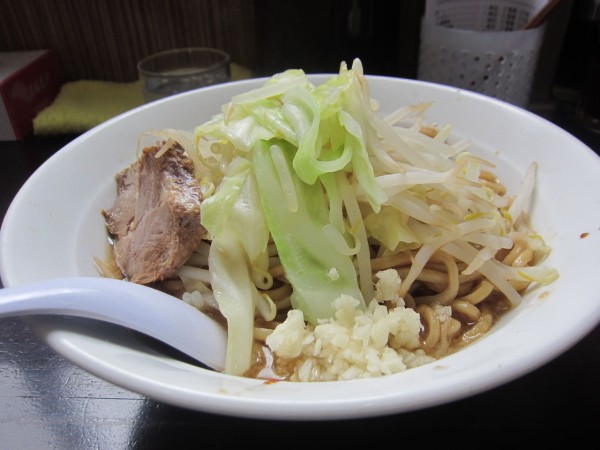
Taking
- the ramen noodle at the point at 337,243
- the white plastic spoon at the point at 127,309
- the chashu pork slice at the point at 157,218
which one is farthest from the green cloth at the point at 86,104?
the white plastic spoon at the point at 127,309

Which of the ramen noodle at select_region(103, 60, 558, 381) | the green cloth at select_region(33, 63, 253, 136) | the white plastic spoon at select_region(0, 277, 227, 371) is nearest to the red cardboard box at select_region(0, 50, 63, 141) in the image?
the green cloth at select_region(33, 63, 253, 136)

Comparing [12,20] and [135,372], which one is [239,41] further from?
[135,372]

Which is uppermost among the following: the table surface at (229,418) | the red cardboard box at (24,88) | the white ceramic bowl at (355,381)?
the white ceramic bowl at (355,381)

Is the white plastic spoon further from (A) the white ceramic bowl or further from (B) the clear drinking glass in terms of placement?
(B) the clear drinking glass

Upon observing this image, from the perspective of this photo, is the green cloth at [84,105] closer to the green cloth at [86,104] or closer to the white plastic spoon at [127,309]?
the green cloth at [86,104]

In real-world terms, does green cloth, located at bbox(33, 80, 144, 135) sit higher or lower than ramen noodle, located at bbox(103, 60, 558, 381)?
lower

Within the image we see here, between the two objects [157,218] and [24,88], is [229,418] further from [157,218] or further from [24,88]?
[24,88]
